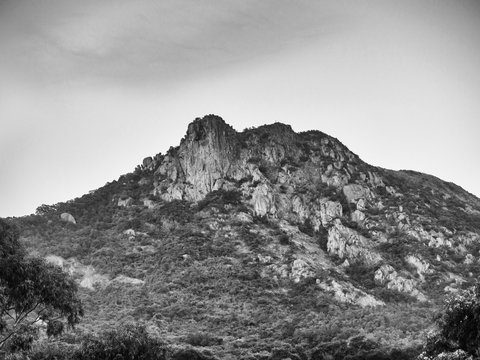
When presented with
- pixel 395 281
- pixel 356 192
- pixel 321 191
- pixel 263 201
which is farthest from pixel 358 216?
pixel 395 281

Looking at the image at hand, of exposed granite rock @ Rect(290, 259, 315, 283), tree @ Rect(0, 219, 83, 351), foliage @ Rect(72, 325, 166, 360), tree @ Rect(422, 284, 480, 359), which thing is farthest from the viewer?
exposed granite rock @ Rect(290, 259, 315, 283)

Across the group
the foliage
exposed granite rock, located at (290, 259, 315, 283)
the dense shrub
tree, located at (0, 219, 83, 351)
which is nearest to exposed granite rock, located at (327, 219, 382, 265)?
exposed granite rock, located at (290, 259, 315, 283)

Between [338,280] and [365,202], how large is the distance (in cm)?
3129

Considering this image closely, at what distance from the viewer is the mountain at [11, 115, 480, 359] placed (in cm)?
6869

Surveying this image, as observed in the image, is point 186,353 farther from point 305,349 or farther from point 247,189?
point 247,189

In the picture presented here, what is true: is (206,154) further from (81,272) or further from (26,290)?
(26,290)

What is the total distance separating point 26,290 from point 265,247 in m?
68.5

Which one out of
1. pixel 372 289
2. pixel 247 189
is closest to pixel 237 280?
pixel 372 289

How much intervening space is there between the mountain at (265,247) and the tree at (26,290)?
33.2 metres

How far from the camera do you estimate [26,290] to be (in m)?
26.2

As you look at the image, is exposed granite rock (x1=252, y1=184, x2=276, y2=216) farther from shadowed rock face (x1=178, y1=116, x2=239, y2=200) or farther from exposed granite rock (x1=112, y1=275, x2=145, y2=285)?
exposed granite rock (x1=112, y1=275, x2=145, y2=285)

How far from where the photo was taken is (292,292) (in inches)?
3196

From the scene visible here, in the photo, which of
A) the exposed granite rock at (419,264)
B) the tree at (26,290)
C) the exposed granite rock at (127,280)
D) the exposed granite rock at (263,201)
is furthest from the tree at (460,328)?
the exposed granite rock at (263,201)

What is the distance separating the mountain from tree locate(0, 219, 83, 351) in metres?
33.2
